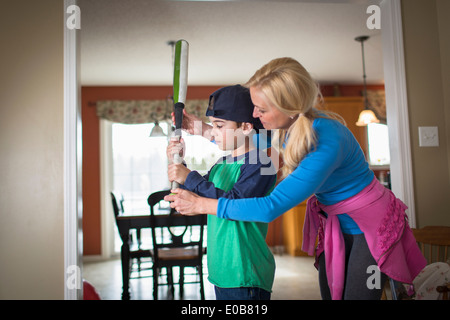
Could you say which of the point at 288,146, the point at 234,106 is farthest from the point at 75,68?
the point at 288,146

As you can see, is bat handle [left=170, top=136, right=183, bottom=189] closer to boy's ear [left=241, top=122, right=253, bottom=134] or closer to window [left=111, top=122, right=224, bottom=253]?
boy's ear [left=241, top=122, right=253, bottom=134]

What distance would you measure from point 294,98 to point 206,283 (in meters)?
3.30

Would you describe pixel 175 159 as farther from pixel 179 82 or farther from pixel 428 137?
pixel 428 137

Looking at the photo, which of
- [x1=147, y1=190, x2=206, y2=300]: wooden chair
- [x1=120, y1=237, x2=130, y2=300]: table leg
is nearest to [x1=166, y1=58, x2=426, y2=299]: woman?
[x1=147, y1=190, x2=206, y2=300]: wooden chair

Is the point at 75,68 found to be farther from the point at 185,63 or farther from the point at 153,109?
the point at 153,109

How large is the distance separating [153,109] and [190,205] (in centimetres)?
480

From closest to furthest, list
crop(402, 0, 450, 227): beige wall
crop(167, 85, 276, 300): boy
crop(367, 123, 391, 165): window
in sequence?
crop(167, 85, 276, 300): boy → crop(402, 0, 450, 227): beige wall → crop(367, 123, 391, 165): window

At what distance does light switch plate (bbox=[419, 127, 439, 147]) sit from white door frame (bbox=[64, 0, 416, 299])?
0.25 feet

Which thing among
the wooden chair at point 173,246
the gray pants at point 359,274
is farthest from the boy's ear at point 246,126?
the wooden chair at point 173,246

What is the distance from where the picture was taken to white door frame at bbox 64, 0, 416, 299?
1.95 metres

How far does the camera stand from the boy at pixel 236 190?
1.11 m

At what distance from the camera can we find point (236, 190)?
1102mm

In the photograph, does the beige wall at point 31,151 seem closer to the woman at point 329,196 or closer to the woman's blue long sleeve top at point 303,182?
the woman at point 329,196

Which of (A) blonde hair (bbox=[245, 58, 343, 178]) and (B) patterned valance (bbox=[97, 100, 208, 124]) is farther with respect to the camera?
(B) patterned valance (bbox=[97, 100, 208, 124])
